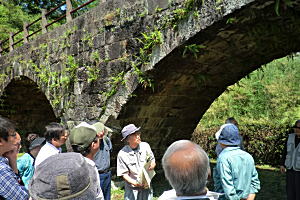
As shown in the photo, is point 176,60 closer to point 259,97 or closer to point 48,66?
point 48,66

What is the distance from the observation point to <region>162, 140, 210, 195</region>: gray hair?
5.21ft

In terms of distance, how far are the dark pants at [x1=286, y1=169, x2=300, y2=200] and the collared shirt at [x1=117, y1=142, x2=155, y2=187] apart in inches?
84.9

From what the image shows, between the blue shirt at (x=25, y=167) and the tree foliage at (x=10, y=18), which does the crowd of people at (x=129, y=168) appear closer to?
the blue shirt at (x=25, y=167)

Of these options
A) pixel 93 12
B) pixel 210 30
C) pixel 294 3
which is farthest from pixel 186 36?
pixel 93 12

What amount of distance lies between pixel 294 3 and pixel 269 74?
12395 mm

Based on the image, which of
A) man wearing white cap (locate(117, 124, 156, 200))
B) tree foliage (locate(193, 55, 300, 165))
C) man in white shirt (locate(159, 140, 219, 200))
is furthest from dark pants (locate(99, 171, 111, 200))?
tree foliage (locate(193, 55, 300, 165))

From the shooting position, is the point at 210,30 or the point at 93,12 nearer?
the point at 210,30

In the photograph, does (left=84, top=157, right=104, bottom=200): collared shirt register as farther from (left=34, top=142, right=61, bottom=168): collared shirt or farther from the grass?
the grass

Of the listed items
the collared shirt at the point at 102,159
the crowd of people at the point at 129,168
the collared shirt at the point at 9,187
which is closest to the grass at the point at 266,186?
the crowd of people at the point at 129,168

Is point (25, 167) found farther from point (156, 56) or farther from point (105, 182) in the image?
point (156, 56)

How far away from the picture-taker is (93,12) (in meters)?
5.84

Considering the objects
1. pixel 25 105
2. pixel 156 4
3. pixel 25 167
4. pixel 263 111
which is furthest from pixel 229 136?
pixel 263 111

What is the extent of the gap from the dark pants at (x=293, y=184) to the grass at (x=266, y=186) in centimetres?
114

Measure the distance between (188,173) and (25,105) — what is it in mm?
11438
